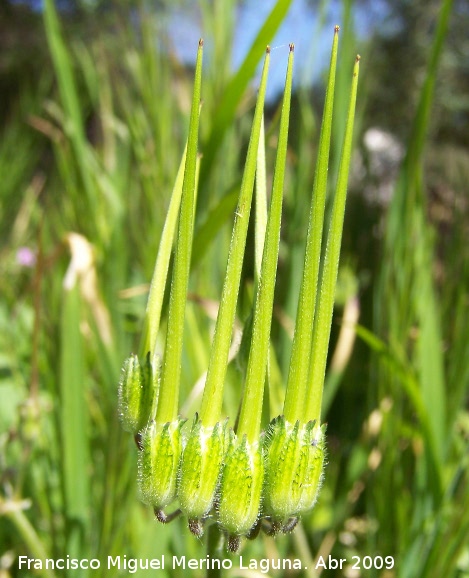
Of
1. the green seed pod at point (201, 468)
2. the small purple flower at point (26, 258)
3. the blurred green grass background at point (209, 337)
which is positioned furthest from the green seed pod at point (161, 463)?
the small purple flower at point (26, 258)

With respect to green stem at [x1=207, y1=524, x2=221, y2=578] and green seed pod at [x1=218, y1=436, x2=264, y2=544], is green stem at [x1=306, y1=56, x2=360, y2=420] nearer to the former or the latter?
green seed pod at [x1=218, y1=436, x2=264, y2=544]

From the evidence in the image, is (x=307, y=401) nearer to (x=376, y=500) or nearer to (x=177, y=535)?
(x=177, y=535)

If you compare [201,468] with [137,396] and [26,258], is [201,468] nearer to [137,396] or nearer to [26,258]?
[137,396]

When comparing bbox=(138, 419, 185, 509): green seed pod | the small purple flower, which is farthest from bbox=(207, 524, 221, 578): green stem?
the small purple flower

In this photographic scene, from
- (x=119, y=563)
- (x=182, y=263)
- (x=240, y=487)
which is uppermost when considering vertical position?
(x=182, y=263)

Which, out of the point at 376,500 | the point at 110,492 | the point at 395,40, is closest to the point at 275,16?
the point at 110,492

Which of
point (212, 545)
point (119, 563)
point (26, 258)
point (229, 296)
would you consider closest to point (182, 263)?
point (229, 296)
